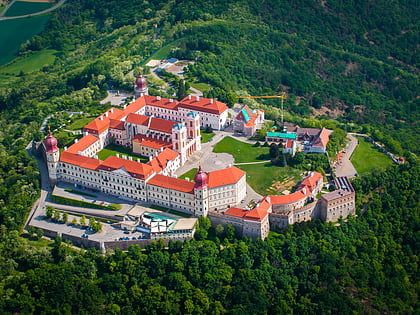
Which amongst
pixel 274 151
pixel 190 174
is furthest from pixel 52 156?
pixel 274 151

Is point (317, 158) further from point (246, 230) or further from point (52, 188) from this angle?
point (52, 188)

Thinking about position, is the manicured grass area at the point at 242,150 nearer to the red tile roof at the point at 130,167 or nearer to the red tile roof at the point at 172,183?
the red tile roof at the point at 172,183

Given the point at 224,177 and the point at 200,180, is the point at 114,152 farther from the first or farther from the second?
the point at 200,180

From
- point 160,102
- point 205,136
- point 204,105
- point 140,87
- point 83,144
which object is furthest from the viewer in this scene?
point 140,87

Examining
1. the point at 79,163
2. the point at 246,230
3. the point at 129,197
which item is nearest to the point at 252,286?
the point at 246,230

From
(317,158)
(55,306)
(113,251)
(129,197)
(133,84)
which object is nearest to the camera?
(55,306)

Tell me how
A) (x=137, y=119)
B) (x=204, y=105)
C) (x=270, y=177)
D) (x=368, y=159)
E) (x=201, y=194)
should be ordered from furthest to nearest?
(x=204, y=105) < (x=368, y=159) < (x=137, y=119) < (x=270, y=177) < (x=201, y=194)

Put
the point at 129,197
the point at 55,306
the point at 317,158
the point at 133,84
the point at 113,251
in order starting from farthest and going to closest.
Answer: the point at 133,84, the point at 317,158, the point at 129,197, the point at 113,251, the point at 55,306
